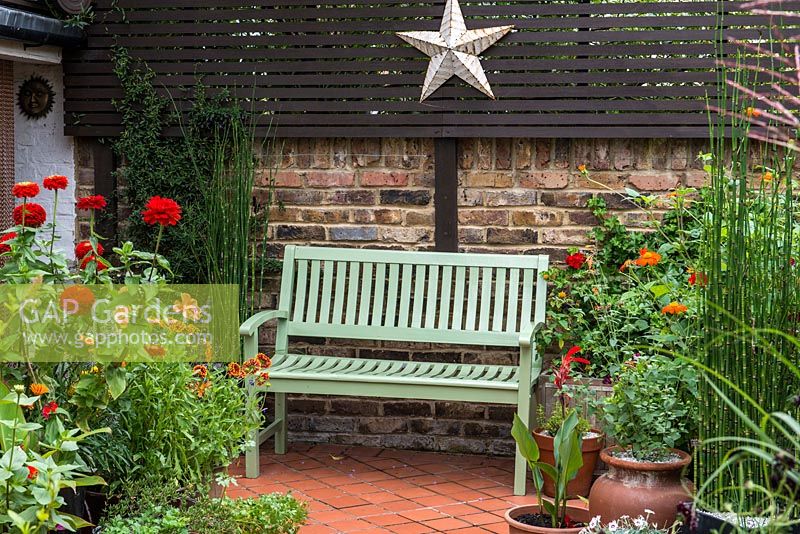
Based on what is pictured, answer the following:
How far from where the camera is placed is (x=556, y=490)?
11.4 ft

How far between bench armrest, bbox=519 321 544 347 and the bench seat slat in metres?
0.21

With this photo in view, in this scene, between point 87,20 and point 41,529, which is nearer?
point 41,529

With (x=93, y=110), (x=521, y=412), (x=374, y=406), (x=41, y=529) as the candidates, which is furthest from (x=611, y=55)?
(x=41, y=529)

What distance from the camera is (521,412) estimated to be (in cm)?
472

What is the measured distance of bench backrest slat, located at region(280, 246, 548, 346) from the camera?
17.1ft

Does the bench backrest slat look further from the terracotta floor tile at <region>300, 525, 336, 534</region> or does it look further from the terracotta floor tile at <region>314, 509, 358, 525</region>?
the terracotta floor tile at <region>300, 525, 336, 534</region>

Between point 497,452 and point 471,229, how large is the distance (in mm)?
1191

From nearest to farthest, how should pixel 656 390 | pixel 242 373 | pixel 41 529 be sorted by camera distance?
pixel 41 529 → pixel 656 390 → pixel 242 373

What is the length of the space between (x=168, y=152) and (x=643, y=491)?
127 inches

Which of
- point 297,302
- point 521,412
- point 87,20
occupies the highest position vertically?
point 87,20

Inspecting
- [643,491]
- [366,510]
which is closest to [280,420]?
[366,510]

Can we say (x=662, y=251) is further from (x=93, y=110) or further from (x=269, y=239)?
(x=93, y=110)

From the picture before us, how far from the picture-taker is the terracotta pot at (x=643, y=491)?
11.5 feet

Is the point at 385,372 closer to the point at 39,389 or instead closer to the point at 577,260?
the point at 577,260
